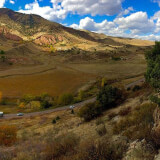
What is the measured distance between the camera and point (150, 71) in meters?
9.30

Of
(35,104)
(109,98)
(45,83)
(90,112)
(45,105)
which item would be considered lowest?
(35,104)

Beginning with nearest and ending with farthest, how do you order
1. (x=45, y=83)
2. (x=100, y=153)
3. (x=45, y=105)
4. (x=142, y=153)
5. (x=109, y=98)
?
(x=142, y=153) → (x=100, y=153) → (x=109, y=98) → (x=45, y=105) → (x=45, y=83)

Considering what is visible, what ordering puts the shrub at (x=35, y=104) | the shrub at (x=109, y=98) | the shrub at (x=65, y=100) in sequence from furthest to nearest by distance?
1. the shrub at (x=35, y=104)
2. the shrub at (x=65, y=100)
3. the shrub at (x=109, y=98)

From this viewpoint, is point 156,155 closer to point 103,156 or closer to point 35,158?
point 103,156

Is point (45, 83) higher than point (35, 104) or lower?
higher

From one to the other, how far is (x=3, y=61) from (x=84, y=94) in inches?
3409

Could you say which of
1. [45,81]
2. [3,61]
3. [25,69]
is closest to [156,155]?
[45,81]

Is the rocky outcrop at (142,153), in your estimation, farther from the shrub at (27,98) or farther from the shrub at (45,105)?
the shrub at (27,98)

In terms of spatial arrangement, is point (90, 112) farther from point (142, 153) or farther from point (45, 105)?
point (45, 105)

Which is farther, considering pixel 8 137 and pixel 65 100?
pixel 65 100

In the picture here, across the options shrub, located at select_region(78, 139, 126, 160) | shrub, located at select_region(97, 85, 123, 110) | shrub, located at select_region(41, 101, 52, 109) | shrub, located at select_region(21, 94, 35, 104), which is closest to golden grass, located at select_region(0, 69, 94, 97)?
shrub, located at select_region(21, 94, 35, 104)

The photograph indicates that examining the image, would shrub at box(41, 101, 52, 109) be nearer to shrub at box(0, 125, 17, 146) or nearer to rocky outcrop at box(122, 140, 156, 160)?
shrub at box(0, 125, 17, 146)

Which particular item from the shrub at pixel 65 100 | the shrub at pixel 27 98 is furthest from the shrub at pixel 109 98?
the shrub at pixel 27 98

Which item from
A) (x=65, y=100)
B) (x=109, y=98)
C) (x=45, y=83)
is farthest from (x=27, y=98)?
(x=109, y=98)
